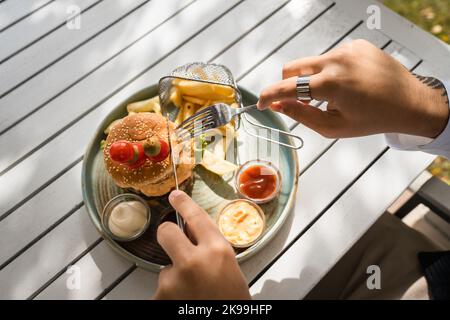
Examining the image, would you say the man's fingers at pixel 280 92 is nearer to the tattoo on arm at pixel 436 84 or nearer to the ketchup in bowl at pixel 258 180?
the ketchup in bowl at pixel 258 180

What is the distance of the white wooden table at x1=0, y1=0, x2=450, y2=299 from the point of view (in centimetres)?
144

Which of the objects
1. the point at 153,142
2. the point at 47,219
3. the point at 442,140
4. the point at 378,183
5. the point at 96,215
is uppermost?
the point at 442,140

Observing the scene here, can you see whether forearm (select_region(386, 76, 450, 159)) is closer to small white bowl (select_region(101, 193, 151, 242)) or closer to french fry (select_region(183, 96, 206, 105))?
french fry (select_region(183, 96, 206, 105))

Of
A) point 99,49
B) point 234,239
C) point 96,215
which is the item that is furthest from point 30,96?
point 234,239

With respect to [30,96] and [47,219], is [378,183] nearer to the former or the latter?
[47,219]

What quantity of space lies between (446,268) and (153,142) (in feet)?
3.66

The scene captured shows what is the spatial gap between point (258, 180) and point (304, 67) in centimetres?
48

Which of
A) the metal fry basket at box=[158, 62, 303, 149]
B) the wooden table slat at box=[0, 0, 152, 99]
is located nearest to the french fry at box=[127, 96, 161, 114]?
the metal fry basket at box=[158, 62, 303, 149]

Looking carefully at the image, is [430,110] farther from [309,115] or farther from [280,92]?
[280,92]

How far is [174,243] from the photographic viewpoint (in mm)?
1064

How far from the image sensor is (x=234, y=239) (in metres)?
1.39

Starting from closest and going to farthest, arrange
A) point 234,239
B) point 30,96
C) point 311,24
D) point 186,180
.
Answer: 1. point 234,239
2. point 186,180
3. point 30,96
4. point 311,24

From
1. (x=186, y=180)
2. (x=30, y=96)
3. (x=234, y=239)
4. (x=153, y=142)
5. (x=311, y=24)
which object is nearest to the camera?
(x=153, y=142)

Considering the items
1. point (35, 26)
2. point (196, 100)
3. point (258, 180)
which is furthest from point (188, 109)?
point (35, 26)
